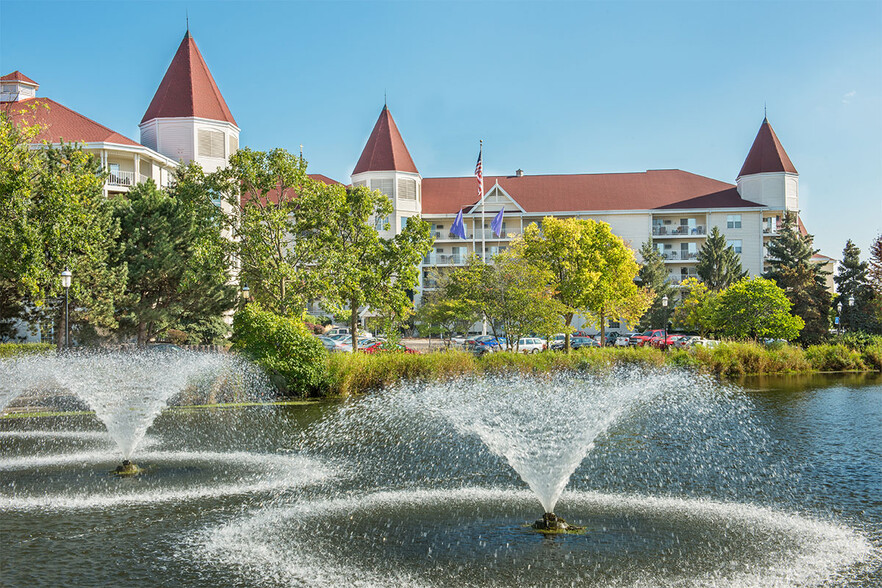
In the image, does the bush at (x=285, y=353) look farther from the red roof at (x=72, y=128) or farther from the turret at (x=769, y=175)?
the turret at (x=769, y=175)

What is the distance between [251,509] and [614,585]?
20.1 feet

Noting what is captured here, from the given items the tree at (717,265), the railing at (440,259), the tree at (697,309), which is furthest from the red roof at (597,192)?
the tree at (697,309)

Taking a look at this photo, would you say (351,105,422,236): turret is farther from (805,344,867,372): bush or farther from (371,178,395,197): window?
(805,344,867,372): bush

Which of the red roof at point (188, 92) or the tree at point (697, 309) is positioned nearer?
the red roof at point (188, 92)

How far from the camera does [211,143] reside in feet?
170

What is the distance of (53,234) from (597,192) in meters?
53.3

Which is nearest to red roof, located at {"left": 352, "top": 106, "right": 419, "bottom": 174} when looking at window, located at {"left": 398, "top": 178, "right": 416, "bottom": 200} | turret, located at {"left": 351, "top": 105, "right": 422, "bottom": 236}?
turret, located at {"left": 351, "top": 105, "right": 422, "bottom": 236}

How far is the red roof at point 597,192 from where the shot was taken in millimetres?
70812

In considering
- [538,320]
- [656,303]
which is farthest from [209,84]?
[656,303]

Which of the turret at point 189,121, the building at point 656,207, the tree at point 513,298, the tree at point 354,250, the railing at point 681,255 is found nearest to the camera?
the tree at point 354,250

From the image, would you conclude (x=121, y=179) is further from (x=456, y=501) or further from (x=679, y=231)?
(x=679, y=231)

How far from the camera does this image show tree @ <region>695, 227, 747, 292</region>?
63250 mm

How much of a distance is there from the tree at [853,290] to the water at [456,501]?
146ft

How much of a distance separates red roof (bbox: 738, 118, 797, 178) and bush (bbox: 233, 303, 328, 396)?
183 feet
